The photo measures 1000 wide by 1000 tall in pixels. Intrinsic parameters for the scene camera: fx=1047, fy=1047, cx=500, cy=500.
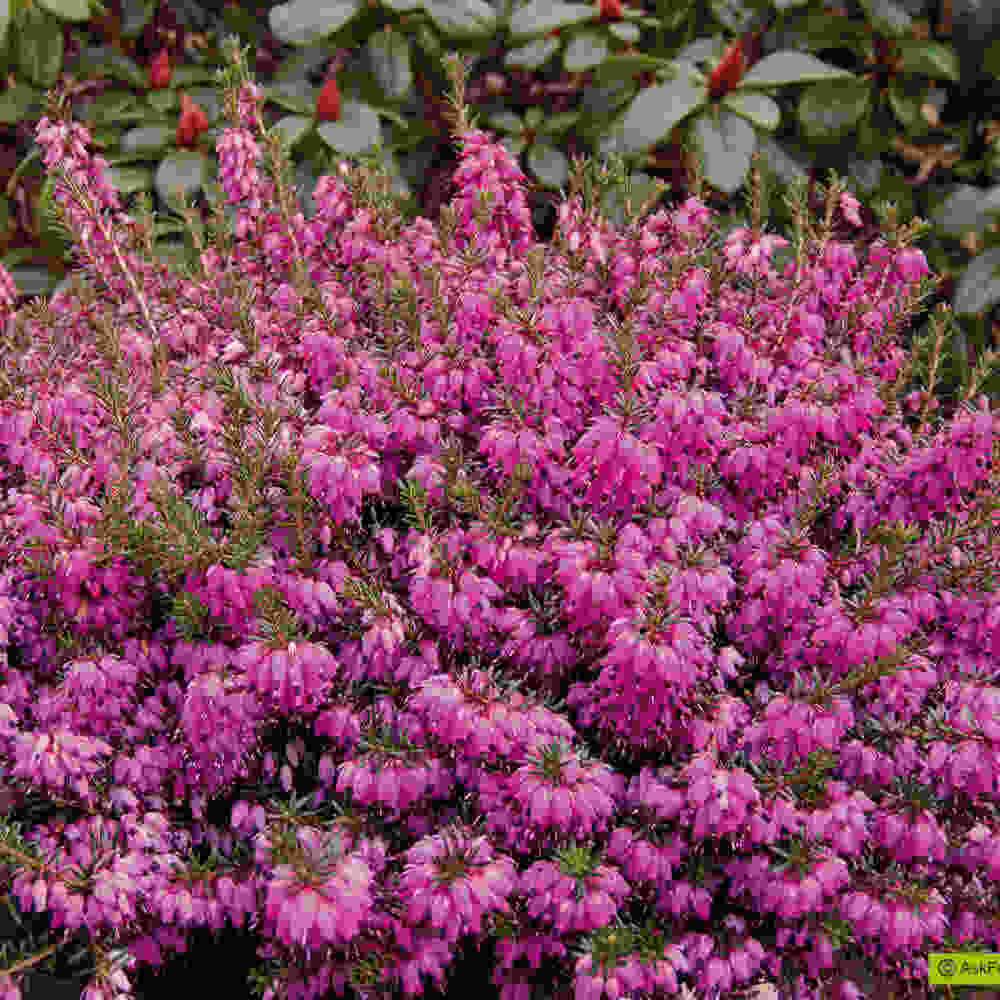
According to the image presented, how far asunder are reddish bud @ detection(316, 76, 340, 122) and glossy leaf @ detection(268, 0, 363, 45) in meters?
0.18

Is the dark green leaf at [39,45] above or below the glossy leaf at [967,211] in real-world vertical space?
above

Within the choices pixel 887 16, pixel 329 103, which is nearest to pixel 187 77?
pixel 329 103

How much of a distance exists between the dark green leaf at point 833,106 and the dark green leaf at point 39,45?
3.25 metres

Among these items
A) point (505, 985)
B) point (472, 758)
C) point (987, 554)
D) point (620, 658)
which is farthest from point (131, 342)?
point (987, 554)

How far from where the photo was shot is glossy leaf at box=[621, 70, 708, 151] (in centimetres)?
391

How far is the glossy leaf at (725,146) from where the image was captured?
12.7 feet

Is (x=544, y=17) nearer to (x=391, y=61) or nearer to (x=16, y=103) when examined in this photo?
(x=391, y=61)

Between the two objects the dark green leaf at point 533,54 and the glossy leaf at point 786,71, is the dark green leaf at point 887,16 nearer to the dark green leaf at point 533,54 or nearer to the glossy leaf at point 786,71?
the glossy leaf at point 786,71

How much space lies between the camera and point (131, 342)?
297cm

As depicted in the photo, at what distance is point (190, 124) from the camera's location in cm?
427

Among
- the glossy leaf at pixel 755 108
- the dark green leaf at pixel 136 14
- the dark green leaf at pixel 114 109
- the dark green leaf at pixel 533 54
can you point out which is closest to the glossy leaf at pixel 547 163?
the dark green leaf at pixel 533 54

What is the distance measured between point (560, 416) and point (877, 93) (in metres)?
3.52

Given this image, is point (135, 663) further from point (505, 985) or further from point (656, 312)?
point (656, 312)

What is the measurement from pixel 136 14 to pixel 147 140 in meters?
1.08
